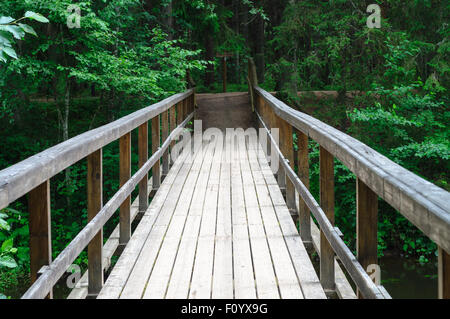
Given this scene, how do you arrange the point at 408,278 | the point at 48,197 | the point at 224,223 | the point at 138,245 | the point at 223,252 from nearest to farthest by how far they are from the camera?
the point at 48,197, the point at 223,252, the point at 138,245, the point at 224,223, the point at 408,278

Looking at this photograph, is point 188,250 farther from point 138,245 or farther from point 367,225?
point 367,225

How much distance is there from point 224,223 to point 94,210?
66.9 inches

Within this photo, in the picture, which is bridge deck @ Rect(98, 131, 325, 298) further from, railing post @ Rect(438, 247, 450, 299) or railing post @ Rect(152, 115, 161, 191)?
railing post @ Rect(438, 247, 450, 299)

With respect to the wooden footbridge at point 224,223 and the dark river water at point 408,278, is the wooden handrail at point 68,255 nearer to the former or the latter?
the wooden footbridge at point 224,223

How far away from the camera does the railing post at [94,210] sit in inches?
127

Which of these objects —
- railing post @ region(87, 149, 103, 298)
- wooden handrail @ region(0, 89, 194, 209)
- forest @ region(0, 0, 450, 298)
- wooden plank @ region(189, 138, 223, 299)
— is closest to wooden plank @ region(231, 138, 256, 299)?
wooden plank @ region(189, 138, 223, 299)

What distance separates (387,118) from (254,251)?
7.99 metres

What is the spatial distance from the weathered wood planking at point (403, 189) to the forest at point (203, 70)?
742cm

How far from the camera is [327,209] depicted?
11.0 ft

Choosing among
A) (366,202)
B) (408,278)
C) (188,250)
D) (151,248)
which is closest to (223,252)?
(188,250)

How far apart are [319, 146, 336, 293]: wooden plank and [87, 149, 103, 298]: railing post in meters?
1.43

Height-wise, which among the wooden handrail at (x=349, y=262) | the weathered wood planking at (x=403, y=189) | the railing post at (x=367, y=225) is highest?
the weathered wood planking at (x=403, y=189)

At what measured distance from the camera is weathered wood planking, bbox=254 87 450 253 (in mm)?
1366


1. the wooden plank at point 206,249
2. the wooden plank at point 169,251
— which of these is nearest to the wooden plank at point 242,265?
the wooden plank at point 206,249
